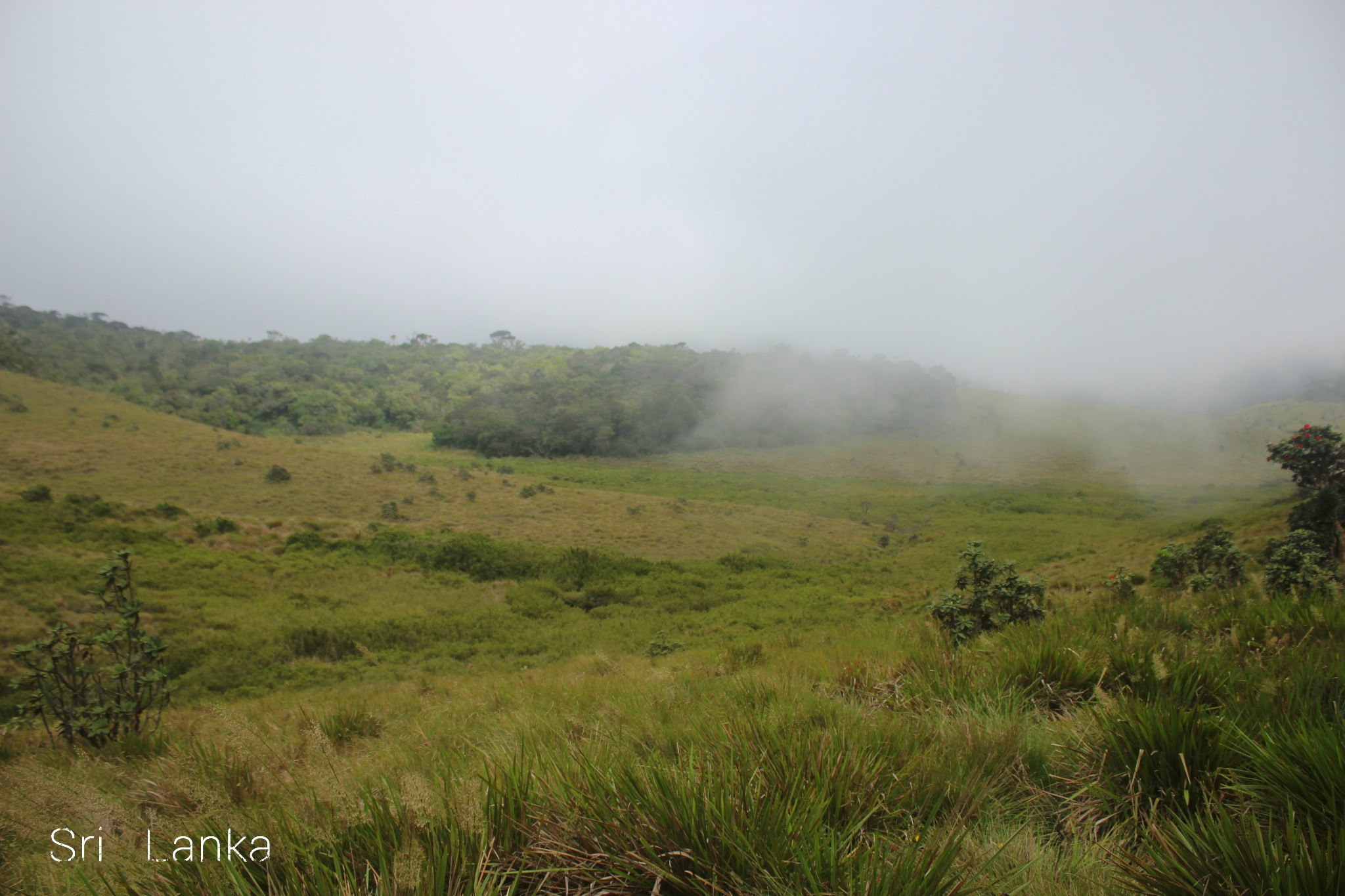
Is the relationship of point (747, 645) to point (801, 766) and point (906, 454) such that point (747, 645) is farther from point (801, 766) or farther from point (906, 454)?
point (906, 454)

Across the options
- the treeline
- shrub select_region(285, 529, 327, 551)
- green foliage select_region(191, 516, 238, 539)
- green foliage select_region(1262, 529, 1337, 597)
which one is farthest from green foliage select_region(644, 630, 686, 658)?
the treeline

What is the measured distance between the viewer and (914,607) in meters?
15.2

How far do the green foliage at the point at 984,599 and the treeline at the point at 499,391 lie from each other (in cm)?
5222

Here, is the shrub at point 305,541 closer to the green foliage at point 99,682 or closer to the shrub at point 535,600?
the shrub at point 535,600

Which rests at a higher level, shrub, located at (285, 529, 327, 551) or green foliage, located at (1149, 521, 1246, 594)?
green foliage, located at (1149, 521, 1246, 594)

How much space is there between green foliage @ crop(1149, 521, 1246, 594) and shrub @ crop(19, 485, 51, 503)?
34.0 meters

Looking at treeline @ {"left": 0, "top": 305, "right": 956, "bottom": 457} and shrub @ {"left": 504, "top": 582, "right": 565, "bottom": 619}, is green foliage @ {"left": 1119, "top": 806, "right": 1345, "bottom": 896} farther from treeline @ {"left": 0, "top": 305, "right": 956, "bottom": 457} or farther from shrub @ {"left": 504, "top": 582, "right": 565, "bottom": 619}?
treeline @ {"left": 0, "top": 305, "right": 956, "bottom": 457}

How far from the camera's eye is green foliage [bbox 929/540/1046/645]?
17.9ft

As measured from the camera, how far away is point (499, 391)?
74500 millimetres

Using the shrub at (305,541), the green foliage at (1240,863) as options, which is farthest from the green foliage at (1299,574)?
the shrub at (305,541)

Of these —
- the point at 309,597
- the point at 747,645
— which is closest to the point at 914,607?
the point at 747,645

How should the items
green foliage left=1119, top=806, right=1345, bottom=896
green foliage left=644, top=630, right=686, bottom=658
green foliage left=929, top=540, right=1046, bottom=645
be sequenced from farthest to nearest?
1. green foliage left=644, top=630, right=686, bottom=658
2. green foliage left=929, top=540, right=1046, bottom=645
3. green foliage left=1119, top=806, right=1345, bottom=896

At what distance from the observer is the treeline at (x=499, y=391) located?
52.5 meters

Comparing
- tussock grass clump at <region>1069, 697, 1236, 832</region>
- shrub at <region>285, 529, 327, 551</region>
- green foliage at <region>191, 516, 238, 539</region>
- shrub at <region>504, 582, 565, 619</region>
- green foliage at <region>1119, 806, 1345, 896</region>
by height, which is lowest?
shrub at <region>504, 582, 565, 619</region>
